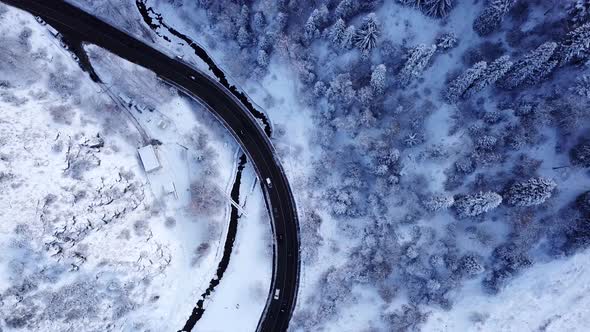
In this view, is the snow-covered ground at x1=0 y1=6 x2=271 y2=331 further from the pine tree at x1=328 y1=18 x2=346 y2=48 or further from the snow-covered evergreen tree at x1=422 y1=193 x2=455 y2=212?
the snow-covered evergreen tree at x1=422 y1=193 x2=455 y2=212

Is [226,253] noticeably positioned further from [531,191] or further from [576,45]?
[576,45]

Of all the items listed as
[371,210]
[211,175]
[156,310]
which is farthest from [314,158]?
[156,310]

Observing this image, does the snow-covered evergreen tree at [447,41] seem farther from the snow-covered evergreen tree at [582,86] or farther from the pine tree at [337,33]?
the snow-covered evergreen tree at [582,86]

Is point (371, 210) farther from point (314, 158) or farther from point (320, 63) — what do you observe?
point (320, 63)

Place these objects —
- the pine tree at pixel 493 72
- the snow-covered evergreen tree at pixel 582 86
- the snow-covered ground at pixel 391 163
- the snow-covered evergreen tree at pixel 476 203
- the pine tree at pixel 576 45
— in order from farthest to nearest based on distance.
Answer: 1. the snow-covered ground at pixel 391 163
2. the pine tree at pixel 493 72
3. the snow-covered evergreen tree at pixel 476 203
4. the snow-covered evergreen tree at pixel 582 86
5. the pine tree at pixel 576 45

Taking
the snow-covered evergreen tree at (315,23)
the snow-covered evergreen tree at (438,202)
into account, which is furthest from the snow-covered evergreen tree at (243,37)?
the snow-covered evergreen tree at (438,202)

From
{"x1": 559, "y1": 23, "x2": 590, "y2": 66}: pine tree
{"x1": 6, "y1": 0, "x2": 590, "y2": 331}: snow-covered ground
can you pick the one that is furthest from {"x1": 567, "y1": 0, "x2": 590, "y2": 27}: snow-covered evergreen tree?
{"x1": 559, "y1": 23, "x2": 590, "y2": 66}: pine tree
